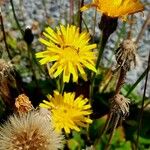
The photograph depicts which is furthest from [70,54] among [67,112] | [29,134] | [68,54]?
[29,134]

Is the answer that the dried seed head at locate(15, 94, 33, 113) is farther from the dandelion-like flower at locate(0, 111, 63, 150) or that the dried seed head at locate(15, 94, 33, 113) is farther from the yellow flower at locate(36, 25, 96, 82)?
the yellow flower at locate(36, 25, 96, 82)

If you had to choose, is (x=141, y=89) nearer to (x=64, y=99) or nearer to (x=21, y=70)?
(x=21, y=70)

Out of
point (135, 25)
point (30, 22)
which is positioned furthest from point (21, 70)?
point (135, 25)

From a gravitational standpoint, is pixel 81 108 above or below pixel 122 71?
below

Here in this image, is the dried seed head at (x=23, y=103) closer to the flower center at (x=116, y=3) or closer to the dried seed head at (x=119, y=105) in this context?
the dried seed head at (x=119, y=105)

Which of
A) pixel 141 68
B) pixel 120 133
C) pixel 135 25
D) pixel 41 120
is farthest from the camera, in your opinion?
pixel 135 25

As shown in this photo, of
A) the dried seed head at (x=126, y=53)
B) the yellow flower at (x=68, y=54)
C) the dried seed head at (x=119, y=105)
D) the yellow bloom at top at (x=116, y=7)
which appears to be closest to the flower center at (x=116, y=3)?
the yellow bloom at top at (x=116, y=7)

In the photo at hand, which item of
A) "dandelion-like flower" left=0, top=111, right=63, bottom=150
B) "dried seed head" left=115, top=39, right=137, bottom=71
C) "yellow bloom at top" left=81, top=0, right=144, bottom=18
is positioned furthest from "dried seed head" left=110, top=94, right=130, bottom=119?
"yellow bloom at top" left=81, top=0, right=144, bottom=18
